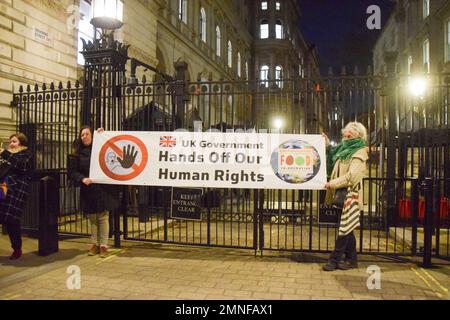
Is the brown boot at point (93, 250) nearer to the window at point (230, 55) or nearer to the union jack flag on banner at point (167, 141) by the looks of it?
the union jack flag on banner at point (167, 141)

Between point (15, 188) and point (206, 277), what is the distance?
3.18 metres

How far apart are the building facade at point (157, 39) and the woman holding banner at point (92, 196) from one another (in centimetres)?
226

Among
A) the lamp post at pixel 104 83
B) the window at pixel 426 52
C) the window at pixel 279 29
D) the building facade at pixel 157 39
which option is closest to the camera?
the lamp post at pixel 104 83

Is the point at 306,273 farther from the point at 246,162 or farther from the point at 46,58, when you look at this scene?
the point at 46,58

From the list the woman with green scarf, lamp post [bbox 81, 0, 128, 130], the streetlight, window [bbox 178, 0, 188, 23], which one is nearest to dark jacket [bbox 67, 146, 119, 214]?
lamp post [bbox 81, 0, 128, 130]

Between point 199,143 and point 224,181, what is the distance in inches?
28.4

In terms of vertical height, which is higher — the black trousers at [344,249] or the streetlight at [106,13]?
the streetlight at [106,13]

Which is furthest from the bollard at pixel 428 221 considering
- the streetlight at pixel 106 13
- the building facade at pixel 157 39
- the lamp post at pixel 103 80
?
the streetlight at pixel 106 13

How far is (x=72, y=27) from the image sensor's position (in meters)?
12.5

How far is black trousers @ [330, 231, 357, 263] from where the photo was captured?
17.7 ft

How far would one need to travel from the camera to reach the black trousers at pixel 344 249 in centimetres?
540

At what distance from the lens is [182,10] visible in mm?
25578

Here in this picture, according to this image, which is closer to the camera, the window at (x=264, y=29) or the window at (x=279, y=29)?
the window at (x=264, y=29)

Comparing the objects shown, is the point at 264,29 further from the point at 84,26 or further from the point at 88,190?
the point at 88,190
